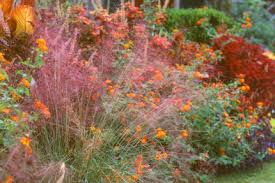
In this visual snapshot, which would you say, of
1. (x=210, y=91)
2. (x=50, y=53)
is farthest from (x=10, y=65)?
(x=210, y=91)

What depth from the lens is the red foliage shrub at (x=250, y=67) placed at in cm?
806

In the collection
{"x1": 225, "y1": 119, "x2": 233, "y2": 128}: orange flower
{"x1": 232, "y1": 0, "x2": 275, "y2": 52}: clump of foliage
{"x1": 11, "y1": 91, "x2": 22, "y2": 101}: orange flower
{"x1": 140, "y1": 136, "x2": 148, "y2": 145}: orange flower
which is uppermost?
{"x1": 11, "y1": 91, "x2": 22, "y2": 101}: orange flower

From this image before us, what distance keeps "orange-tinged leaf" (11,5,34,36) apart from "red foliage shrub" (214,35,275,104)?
8.79 feet

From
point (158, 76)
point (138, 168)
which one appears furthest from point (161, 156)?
point (158, 76)

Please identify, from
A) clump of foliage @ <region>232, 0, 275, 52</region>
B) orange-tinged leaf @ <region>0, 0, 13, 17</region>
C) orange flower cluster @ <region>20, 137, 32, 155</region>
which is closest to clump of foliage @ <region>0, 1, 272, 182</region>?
orange flower cluster @ <region>20, 137, 32, 155</region>

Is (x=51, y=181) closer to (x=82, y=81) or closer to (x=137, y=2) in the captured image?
(x=82, y=81)

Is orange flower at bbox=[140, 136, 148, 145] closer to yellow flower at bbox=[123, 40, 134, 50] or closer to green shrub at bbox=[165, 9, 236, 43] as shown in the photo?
yellow flower at bbox=[123, 40, 134, 50]

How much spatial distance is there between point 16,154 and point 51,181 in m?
0.57

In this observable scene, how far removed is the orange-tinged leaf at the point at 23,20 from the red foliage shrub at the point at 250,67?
268 centimetres

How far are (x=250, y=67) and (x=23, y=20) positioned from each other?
305cm

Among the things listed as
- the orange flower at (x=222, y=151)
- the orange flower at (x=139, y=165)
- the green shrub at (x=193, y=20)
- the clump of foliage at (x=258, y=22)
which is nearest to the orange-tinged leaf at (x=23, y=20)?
the orange flower at (x=139, y=165)

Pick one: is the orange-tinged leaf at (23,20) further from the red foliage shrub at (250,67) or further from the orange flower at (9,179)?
the orange flower at (9,179)

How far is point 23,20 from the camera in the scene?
21.8ft

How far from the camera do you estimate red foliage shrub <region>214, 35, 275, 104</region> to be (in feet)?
26.5
